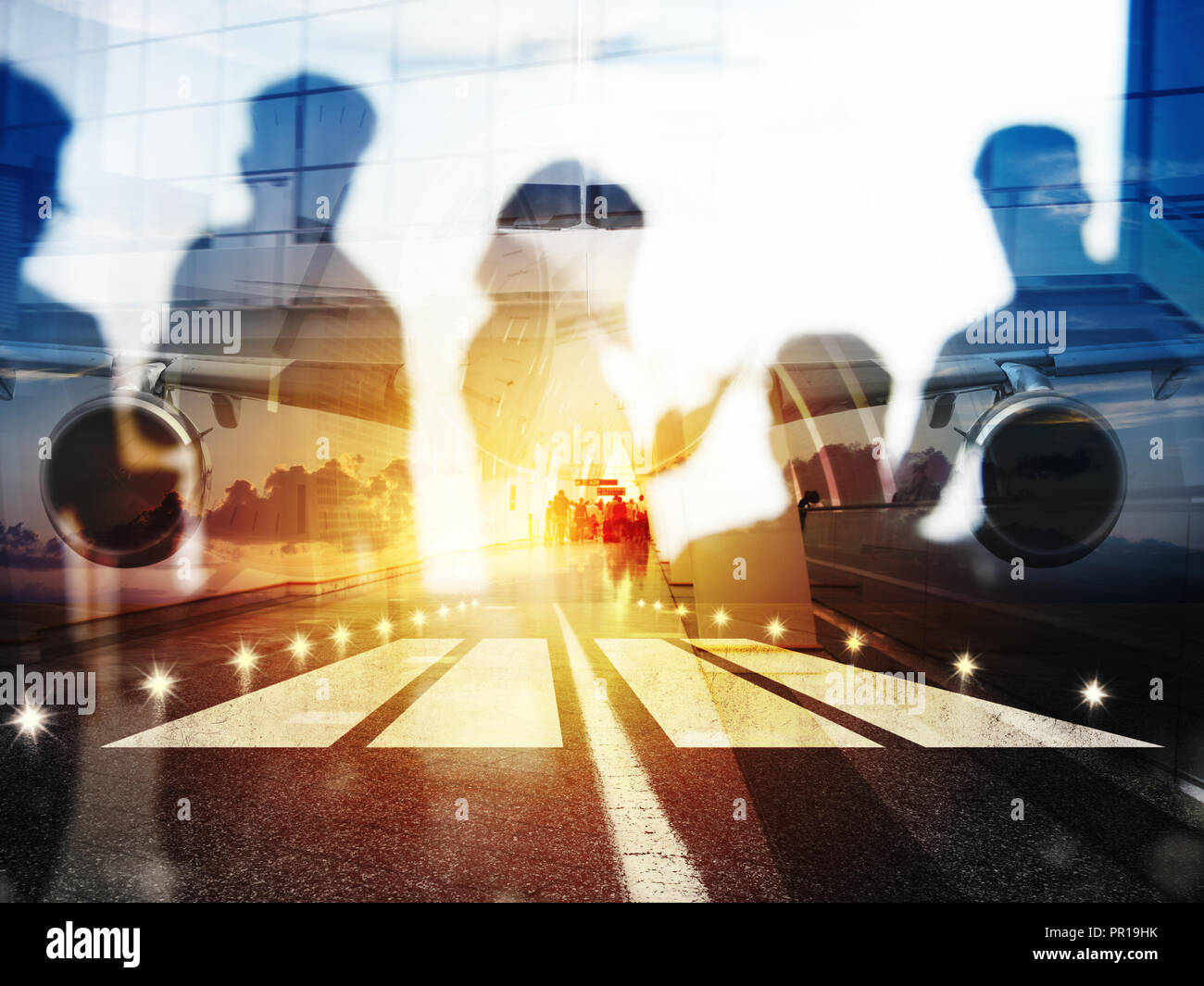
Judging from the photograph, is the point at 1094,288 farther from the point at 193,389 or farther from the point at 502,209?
the point at 193,389

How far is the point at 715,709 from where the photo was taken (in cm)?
587

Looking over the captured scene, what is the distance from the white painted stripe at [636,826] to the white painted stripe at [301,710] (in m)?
1.79

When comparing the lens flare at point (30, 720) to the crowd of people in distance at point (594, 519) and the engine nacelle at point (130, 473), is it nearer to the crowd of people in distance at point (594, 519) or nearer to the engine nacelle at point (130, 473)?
the engine nacelle at point (130, 473)

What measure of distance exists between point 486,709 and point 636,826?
8.05ft

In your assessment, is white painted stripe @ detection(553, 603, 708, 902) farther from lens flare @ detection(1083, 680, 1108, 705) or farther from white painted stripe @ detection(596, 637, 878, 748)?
lens flare @ detection(1083, 680, 1108, 705)

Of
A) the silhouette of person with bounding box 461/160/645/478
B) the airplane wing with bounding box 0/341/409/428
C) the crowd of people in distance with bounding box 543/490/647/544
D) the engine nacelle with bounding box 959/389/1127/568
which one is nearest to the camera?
the silhouette of person with bounding box 461/160/645/478

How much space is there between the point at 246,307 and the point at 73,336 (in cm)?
244

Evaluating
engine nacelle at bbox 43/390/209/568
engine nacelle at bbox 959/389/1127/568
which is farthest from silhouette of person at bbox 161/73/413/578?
engine nacelle at bbox 959/389/1127/568

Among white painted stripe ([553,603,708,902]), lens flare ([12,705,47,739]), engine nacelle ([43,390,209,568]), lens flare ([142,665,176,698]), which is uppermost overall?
engine nacelle ([43,390,209,568])

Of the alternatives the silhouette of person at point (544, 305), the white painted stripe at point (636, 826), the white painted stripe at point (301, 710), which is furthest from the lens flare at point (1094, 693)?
the white painted stripe at point (301, 710)

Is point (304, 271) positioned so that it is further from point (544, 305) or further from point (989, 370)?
point (989, 370)

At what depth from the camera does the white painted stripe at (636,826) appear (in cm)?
308

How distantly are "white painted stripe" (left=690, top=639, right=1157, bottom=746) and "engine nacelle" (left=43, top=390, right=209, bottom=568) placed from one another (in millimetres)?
5776

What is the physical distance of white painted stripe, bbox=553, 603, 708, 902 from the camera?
3.08 meters
